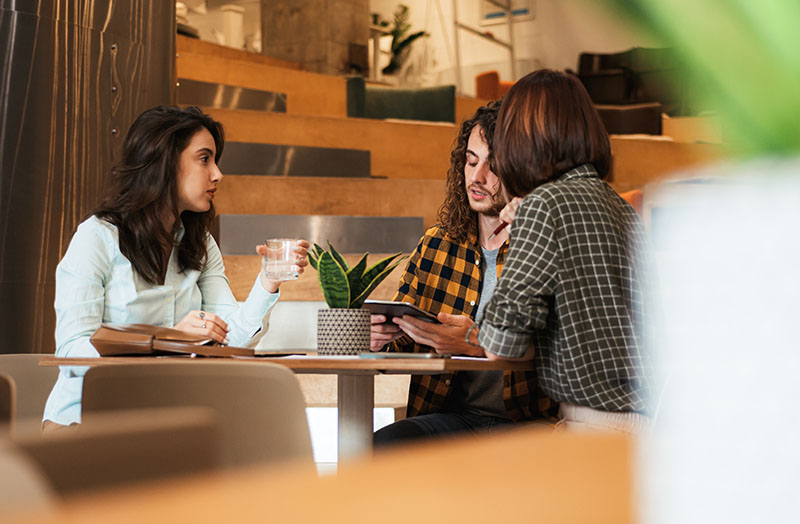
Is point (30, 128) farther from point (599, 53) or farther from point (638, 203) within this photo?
point (599, 53)

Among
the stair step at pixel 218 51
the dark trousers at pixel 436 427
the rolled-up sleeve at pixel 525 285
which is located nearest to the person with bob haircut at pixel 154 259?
the dark trousers at pixel 436 427

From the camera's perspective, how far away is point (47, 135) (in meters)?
2.97

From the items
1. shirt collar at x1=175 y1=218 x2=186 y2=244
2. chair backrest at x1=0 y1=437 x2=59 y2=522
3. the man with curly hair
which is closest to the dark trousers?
the man with curly hair

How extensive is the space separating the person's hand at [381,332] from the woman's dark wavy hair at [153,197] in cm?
58

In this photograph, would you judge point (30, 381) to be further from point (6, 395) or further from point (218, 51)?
point (218, 51)

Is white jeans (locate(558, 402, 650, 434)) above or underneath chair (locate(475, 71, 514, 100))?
underneath

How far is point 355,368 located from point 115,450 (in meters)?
0.84

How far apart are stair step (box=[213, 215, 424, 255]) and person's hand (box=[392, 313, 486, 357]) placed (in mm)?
2693

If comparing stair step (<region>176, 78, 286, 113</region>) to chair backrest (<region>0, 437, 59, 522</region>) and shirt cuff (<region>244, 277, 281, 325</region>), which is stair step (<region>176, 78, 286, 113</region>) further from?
chair backrest (<region>0, 437, 59, 522</region>)

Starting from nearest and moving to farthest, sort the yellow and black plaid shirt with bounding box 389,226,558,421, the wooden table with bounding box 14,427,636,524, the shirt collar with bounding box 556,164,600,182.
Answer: the wooden table with bounding box 14,427,636,524 → the shirt collar with bounding box 556,164,600,182 → the yellow and black plaid shirt with bounding box 389,226,558,421

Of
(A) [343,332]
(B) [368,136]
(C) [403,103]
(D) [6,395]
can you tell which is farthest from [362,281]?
(C) [403,103]

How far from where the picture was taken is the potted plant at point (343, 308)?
2.02m

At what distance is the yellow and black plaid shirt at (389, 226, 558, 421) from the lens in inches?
90.0

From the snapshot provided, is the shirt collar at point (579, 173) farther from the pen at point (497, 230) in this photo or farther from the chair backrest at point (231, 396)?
the chair backrest at point (231, 396)
